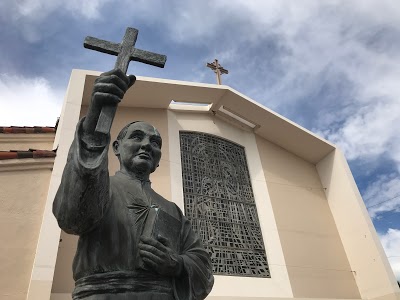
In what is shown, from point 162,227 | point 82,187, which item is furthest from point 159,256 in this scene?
point 82,187

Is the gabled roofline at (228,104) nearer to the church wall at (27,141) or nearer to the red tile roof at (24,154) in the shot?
the church wall at (27,141)

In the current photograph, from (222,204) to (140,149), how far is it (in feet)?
17.6

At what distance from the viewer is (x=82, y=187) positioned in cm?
147

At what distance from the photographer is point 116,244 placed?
63.9 inches

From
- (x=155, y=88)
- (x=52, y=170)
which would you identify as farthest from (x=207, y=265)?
(x=155, y=88)

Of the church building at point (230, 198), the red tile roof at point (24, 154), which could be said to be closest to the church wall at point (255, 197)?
the church building at point (230, 198)

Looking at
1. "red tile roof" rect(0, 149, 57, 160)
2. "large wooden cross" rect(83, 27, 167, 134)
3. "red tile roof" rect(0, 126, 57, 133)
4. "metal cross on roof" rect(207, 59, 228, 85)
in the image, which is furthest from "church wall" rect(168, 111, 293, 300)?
"large wooden cross" rect(83, 27, 167, 134)

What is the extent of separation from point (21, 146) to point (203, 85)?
3935 millimetres

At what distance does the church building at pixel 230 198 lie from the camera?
5.05 metres

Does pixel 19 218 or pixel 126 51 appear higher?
pixel 19 218

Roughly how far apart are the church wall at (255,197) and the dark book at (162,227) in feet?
13.9

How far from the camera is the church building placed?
5.05m

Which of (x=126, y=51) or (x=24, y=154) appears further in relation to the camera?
(x=24, y=154)

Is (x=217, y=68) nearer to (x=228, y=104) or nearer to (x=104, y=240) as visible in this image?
(x=228, y=104)
